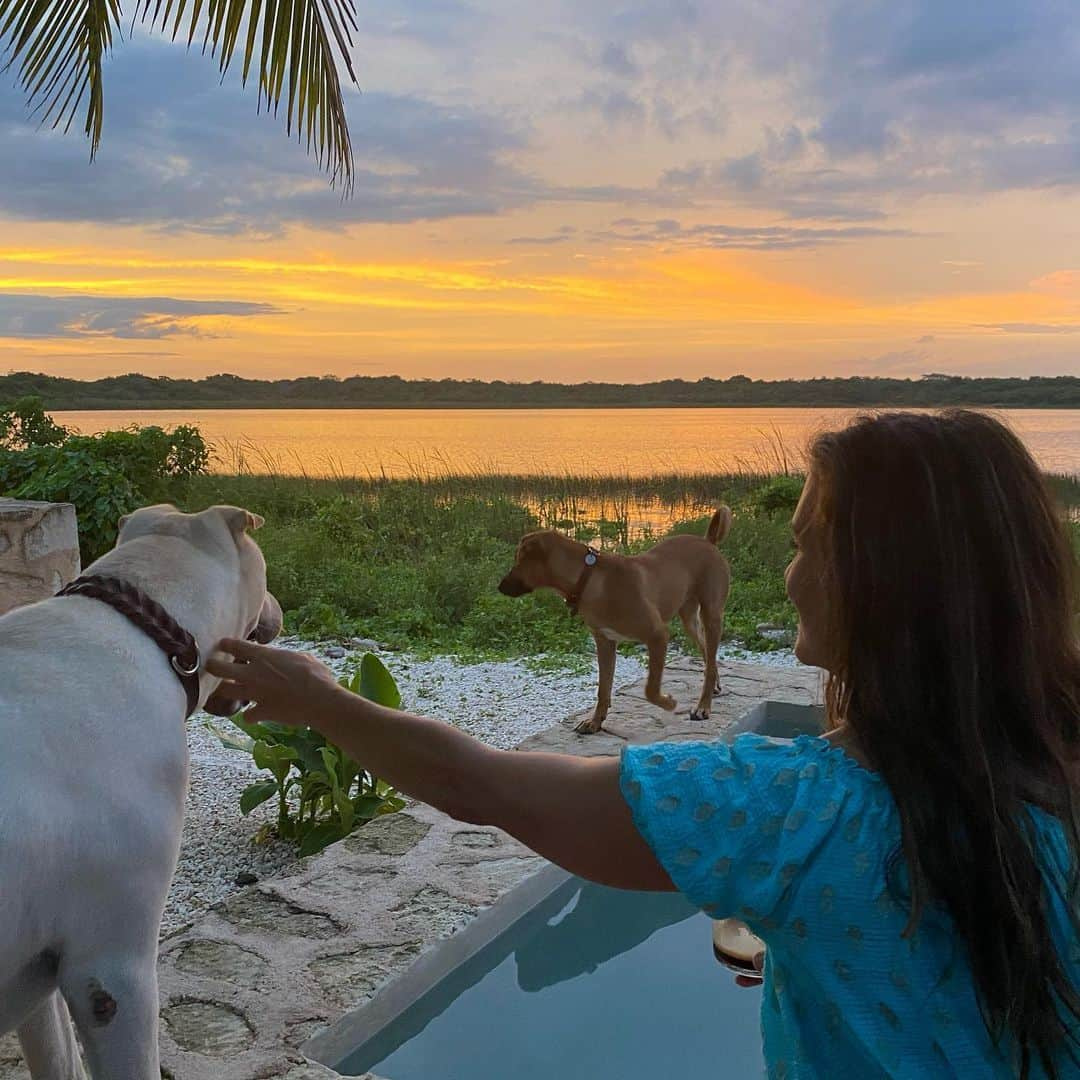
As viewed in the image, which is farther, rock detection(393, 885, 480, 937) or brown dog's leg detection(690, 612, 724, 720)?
brown dog's leg detection(690, 612, 724, 720)

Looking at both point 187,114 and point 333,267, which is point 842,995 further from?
point 333,267

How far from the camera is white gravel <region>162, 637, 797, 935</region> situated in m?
4.23

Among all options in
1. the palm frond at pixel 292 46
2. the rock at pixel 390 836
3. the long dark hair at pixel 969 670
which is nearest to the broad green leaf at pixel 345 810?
the rock at pixel 390 836

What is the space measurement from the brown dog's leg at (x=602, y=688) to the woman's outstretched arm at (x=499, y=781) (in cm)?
377

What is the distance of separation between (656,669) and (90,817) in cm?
404

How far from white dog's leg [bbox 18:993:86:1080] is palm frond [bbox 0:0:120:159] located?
12.2 feet

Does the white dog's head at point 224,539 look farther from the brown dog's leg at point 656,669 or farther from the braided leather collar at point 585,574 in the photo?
the brown dog's leg at point 656,669

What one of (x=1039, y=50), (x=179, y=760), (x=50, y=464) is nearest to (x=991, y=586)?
(x=179, y=760)

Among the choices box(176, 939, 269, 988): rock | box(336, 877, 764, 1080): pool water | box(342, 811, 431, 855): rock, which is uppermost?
box(176, 939, 269, 988): rock

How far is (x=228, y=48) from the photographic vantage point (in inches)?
168

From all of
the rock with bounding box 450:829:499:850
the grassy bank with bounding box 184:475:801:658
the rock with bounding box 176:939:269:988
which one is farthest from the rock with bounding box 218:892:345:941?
the grassy bank with bounding box 184:475:801:658

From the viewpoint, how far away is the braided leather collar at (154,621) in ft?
6.36

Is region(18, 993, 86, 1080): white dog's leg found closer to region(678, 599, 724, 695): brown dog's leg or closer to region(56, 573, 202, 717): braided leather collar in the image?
region(56, 573, 202, 717): braided leather collar

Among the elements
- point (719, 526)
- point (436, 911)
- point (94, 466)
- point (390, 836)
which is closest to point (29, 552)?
point (390, 836)
